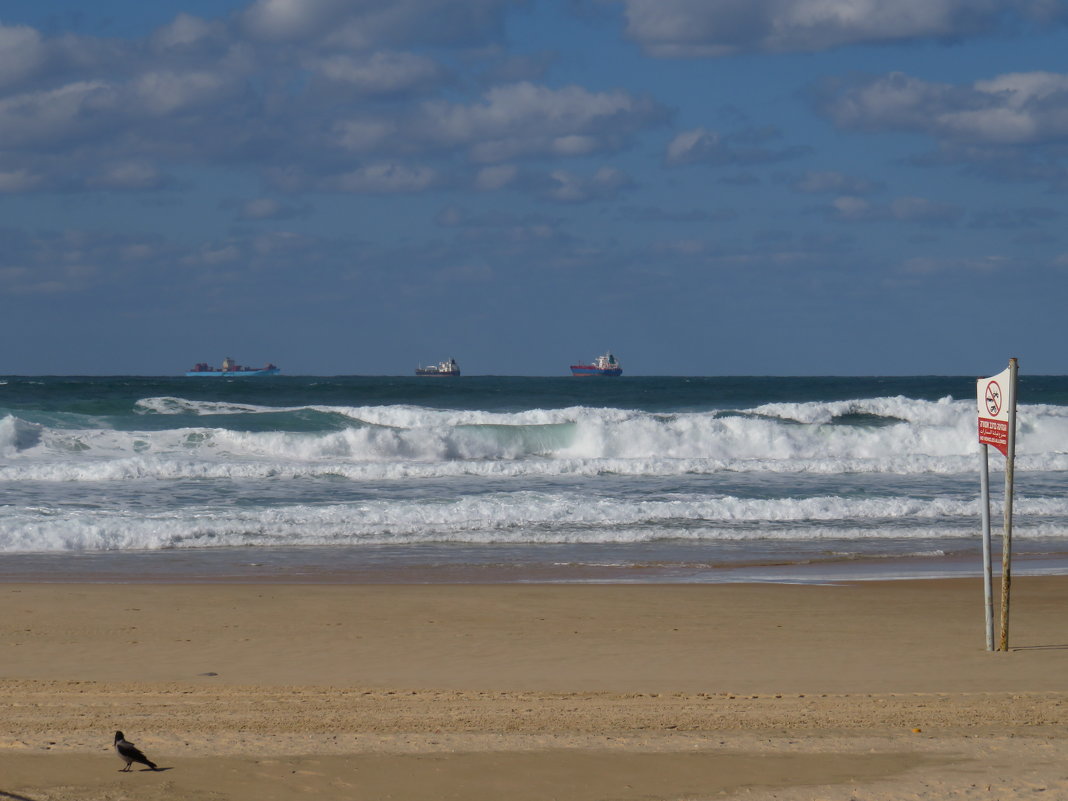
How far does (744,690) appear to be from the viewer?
7.03 m

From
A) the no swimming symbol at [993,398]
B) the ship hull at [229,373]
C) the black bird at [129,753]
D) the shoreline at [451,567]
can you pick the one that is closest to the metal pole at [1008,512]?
the no swimming symbol at [993,398]

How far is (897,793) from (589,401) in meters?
50.3

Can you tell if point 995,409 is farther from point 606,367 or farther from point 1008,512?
point 606,367

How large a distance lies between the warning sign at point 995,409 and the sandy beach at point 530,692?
1.66 m

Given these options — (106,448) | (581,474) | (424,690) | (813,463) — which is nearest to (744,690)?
(424,690)

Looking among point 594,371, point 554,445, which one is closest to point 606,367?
point 594,371

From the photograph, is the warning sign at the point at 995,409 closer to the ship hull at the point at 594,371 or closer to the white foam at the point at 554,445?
the white foam at the point at 554,445

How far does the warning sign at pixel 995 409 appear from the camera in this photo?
7845 mm

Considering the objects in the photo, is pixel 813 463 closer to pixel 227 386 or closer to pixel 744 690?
pixel 744 690

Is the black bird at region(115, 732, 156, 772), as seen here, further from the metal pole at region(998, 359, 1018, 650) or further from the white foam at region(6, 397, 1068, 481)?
the white foam at region(6, 397, 1068, 481)

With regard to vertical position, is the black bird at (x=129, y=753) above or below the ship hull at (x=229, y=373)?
below

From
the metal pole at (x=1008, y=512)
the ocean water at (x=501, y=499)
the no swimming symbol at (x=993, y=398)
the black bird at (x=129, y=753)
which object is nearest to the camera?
the black bird at (x=129, y=753)

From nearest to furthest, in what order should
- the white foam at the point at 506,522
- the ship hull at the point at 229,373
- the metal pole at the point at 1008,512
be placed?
1. the metal pole at the point at 1008,512
2. the white foam at the point at 506,522
3. the ship hull at the point at 229,373

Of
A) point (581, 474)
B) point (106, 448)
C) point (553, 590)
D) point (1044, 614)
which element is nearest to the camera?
A: point (1044, 614)
